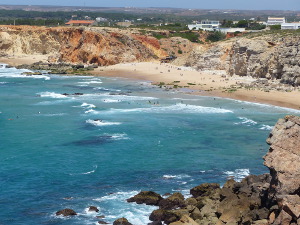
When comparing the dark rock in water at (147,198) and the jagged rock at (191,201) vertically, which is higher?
the jagged rock at (191,201)

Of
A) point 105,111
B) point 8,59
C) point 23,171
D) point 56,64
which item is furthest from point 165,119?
point 8,59

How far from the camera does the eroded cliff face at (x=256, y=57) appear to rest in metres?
63.4

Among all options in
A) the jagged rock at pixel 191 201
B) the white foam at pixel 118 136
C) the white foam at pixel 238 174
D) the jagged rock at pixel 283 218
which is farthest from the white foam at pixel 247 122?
the jagged rock at pixel 283 218

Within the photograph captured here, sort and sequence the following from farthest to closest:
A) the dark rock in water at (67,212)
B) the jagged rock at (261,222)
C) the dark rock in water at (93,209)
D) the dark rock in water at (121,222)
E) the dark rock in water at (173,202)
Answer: the dark rock in water at (173,202)
the dark rock in water at (93,209)
the dark rock in water at (67,212)
the dark rock in water at (121,222)
the jagged rock at (261,222)

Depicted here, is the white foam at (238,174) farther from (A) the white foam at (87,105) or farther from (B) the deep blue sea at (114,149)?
(A) the white foam at (87,105)

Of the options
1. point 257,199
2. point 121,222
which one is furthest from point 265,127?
point 121,222

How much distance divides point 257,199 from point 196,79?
5101 centimetres

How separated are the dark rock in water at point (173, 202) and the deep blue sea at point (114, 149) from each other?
0.75 m

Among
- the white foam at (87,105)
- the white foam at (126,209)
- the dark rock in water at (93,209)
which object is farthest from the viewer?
the white foam at (87,105)

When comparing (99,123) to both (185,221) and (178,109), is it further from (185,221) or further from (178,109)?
(185,221)

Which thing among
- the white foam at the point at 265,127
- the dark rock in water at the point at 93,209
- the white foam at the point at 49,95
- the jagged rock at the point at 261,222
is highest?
the jagged rock at the point at 261,222

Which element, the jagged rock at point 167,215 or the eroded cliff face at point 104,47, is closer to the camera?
the jagged rock at point 167,215

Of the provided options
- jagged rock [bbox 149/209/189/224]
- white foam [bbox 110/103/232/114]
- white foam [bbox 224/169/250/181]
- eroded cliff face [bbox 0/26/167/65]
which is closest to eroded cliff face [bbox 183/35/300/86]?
eroded cliff face [bbox 0/26/167/65]

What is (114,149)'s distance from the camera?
1480 inches
